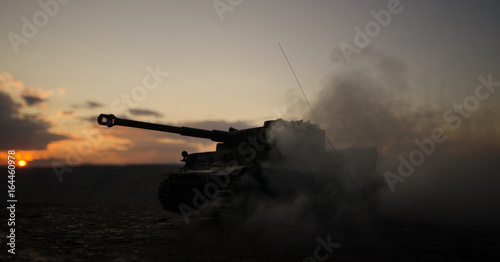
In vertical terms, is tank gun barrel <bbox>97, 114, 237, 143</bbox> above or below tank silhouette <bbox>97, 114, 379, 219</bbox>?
above

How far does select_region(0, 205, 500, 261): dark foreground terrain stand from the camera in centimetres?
627

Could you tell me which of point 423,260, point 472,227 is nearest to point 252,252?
point 423,260

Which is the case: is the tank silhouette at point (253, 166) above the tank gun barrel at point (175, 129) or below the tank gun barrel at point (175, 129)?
below

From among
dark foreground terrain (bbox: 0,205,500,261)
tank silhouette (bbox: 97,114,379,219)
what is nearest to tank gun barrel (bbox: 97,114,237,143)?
tank silhouette (bbox: 97,114,379,219)

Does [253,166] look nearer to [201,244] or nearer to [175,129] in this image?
[201,244]

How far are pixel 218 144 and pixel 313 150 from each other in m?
3.08

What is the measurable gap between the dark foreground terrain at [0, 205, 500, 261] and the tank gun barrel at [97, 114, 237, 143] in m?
2.69

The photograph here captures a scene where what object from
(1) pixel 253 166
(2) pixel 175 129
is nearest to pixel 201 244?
(1) pixel 253 166

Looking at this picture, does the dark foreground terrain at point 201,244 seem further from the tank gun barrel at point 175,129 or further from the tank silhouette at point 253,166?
the tank gun barrel at point 175,129

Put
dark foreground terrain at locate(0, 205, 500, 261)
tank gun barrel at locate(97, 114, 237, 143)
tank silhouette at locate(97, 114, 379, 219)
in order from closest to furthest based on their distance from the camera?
dark foreground terrain at locate(0, 205, 500, 261), tank silhouette at locate(97, 114, 379, 219), tank gun barrel at locate(97, 114, 237, 143)

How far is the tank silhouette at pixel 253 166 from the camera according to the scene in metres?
8.43

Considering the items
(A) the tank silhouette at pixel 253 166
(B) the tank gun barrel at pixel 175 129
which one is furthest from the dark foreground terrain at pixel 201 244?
(B) the tank gun barrel at pixel 175 129

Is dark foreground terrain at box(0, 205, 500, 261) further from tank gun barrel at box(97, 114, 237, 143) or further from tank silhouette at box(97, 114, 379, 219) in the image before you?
tank gun barrel at box(97, 114, 237, 143)

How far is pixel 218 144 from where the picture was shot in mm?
11258
